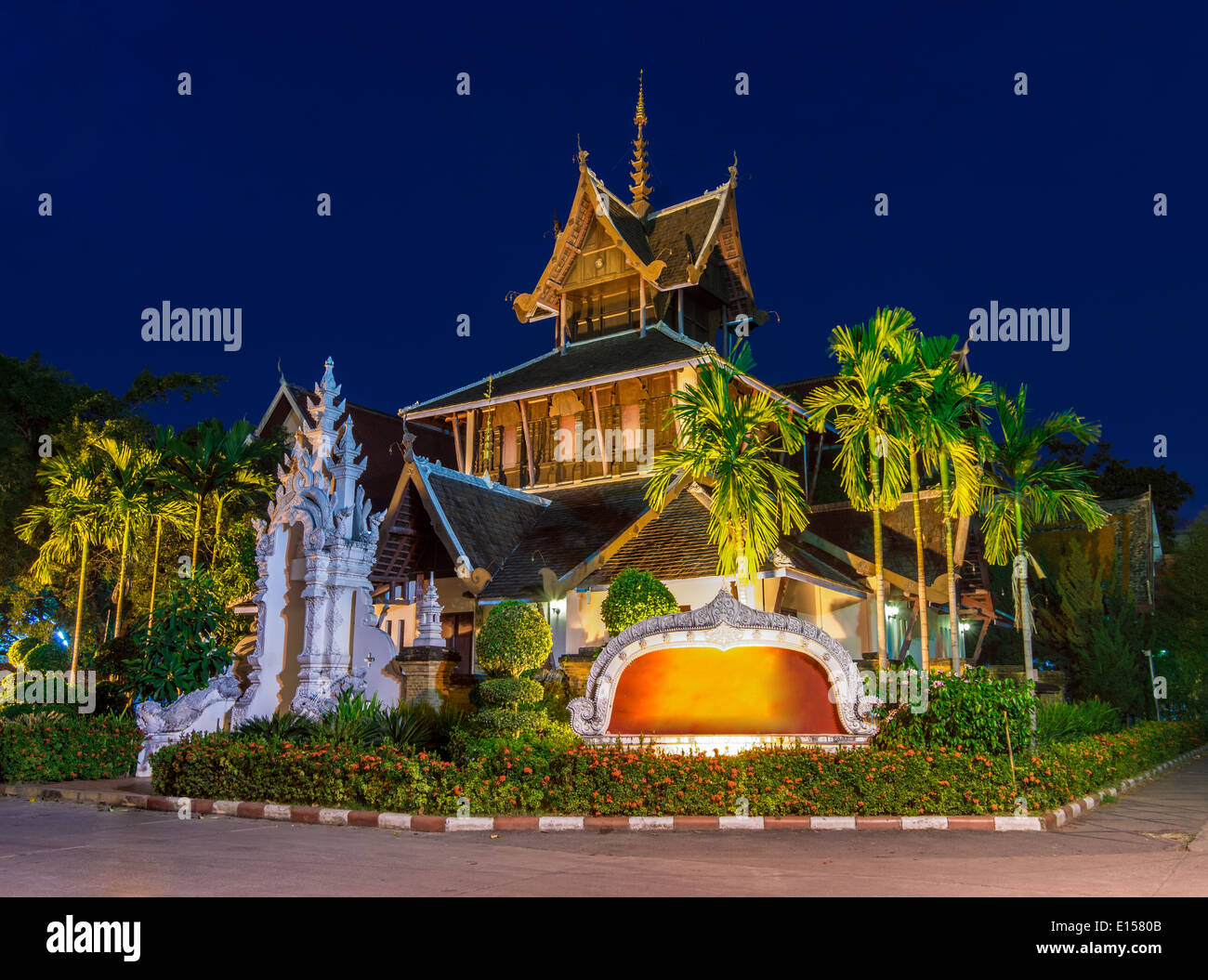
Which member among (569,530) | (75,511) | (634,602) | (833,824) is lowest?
(833,824)

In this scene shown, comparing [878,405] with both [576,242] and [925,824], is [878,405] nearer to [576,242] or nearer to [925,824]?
[925,824]

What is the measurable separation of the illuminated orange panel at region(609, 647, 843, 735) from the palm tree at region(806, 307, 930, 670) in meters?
2.97

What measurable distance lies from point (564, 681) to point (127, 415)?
85.0 ft

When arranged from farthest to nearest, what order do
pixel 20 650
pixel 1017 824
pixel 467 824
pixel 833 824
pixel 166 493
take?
pixel 20 650 < pixel 166 493 < pixel 833 824 < pixel 467 824 < pixel 1017 824

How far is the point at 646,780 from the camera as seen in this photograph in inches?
500

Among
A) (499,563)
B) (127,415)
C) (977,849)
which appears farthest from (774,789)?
(127,415)

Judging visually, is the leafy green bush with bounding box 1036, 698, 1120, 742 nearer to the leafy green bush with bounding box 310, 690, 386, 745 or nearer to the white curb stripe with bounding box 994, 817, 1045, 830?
the white curb stripe with bounding box 994, 817, 1045, 830

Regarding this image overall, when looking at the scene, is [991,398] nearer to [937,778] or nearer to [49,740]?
[937,778]

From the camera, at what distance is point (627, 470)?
31688mm

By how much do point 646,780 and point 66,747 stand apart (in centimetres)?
1163

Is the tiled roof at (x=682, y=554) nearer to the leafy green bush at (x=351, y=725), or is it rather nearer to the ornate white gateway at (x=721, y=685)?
the ornate white gateway at (x=721, y=685)

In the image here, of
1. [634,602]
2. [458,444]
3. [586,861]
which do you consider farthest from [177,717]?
[458,444]

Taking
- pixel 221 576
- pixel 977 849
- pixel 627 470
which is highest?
pixel 627 470

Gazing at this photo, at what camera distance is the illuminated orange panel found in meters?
15.8
